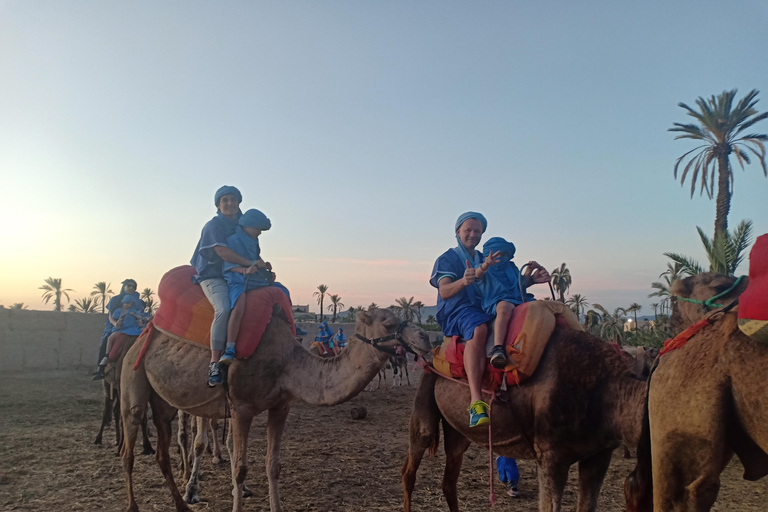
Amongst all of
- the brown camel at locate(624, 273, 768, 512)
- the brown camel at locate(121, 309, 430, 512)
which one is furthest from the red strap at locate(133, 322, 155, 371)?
the brown camel at locate(624, 273, 768, 512)

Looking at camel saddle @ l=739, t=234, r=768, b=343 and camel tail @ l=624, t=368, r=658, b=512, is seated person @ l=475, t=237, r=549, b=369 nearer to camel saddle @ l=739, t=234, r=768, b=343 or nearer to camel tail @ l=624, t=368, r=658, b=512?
camel tail @ l=624, t=368, r=658, b=512

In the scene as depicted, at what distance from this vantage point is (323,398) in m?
4.95

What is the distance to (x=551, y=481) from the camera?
3648mm

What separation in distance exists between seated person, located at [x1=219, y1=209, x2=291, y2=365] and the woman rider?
68 mm

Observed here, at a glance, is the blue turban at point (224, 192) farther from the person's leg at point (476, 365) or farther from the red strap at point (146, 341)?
the person's leg at point (476, 365)

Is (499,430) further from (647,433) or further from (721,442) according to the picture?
(721,442)

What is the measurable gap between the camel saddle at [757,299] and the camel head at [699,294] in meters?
0.65

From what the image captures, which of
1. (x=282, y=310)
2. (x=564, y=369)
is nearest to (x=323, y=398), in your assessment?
(x=282, y=310)

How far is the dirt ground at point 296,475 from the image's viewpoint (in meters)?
5.73

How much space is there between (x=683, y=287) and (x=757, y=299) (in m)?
1.24

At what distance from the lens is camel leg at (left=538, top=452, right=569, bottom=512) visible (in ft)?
11.9

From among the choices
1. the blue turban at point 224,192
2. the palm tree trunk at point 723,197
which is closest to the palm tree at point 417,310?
the palm tree trunk at point 723,197

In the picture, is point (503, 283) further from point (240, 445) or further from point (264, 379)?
point (240, 445)

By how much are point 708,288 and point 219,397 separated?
4.74 m
